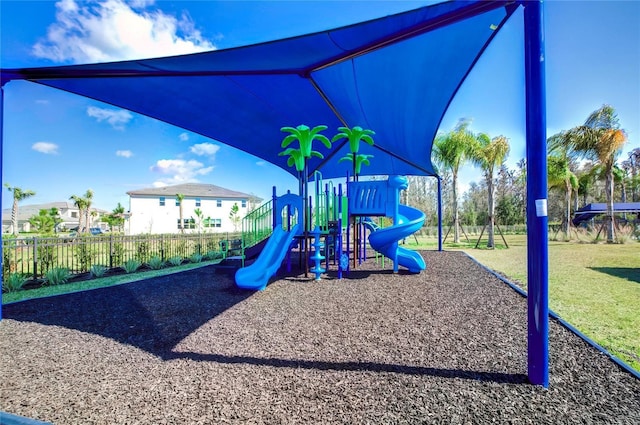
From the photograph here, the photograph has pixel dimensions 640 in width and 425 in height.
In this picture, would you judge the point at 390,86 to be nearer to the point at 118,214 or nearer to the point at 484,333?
the point at 484,333

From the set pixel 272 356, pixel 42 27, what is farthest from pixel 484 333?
pixel 42 27

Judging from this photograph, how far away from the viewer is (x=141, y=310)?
15.9 feet

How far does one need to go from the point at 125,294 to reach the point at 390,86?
6592mm

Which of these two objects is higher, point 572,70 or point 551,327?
point 572,70

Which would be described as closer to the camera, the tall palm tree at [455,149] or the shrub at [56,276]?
the shrub at [56,276]

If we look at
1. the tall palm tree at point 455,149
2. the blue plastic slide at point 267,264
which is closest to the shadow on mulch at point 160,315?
the blue plastic slide at point 267,264

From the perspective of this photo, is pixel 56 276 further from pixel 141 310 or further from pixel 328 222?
pixel 328 222

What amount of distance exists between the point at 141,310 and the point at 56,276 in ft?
13.8

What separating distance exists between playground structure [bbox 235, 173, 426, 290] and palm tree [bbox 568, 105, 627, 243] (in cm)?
1662

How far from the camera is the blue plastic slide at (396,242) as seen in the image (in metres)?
7.11

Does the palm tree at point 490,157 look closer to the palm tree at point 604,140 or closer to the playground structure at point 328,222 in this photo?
the palm tree at point 604,140

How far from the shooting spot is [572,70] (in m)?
5.96

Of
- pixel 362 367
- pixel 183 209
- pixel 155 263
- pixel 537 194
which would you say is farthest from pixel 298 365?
pixel 183 209

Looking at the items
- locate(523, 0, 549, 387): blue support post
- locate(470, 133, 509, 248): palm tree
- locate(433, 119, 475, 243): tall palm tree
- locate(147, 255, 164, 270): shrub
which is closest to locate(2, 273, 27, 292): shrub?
locate(147, 255, 164, 270): shrub
